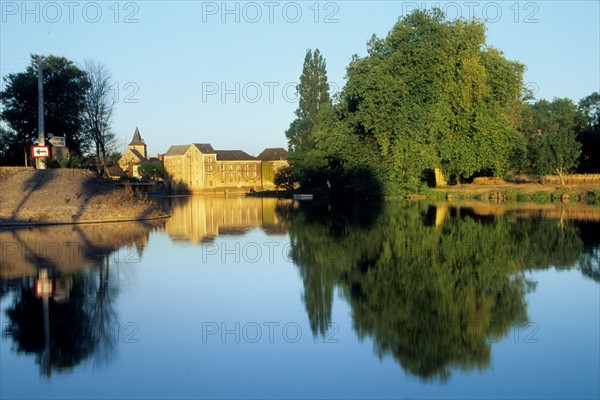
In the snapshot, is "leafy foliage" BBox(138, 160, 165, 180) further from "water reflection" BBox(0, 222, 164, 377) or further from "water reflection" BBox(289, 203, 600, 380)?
"water reflection" BBox(0, 222, 164, 377)

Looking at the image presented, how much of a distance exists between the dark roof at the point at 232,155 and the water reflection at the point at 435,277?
104699mm

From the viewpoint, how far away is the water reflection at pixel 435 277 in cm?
935

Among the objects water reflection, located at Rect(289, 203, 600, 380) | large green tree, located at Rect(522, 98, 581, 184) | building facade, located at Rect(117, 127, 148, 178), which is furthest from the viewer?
building facade, located at Rect(117, 127, 148, 178)

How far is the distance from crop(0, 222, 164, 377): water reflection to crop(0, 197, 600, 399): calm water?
0.05 metres

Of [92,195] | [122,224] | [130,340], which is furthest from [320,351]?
[92,195]

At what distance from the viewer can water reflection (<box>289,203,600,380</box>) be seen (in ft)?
30.7

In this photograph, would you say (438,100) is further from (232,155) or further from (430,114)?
(232,155)

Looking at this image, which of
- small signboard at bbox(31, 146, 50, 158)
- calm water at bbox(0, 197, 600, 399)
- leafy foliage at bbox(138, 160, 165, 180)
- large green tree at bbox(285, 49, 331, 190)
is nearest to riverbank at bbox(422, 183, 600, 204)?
large green tree at bbox(285, 49, 331, 190)

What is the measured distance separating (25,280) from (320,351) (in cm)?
947

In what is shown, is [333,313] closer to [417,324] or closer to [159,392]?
[417,324]

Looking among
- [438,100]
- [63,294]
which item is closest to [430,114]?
[438,100]

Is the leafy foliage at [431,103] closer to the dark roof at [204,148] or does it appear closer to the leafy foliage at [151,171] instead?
the dark roof at [204,148]

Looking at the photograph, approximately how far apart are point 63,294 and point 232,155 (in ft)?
400

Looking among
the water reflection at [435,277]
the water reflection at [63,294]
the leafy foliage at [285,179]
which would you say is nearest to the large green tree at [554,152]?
the water reflection at [435,277]
